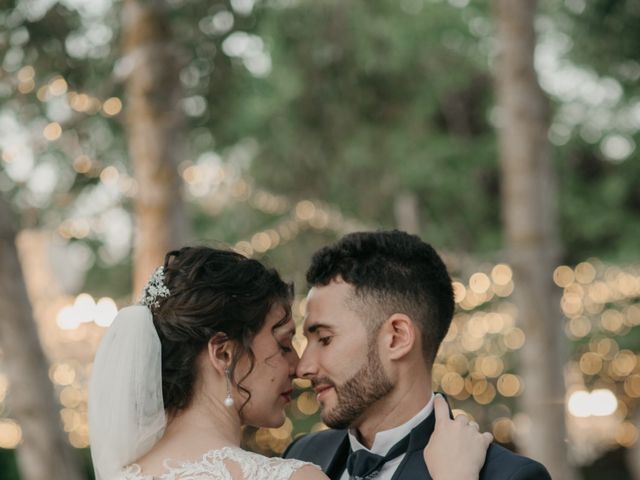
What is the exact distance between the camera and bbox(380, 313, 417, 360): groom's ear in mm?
3059

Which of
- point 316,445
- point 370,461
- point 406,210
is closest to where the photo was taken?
point 370,461

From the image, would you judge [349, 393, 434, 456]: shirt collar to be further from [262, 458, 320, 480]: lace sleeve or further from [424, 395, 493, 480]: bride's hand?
[262, 458, 320, 480]: lace sleeve

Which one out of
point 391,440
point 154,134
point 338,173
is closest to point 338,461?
point 391,440

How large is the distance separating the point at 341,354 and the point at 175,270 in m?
0.56

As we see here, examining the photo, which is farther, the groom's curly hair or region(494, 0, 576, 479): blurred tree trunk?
region(494, 0, 576, 479): blurred tree trunk

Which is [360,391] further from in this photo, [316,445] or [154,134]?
[154,134]

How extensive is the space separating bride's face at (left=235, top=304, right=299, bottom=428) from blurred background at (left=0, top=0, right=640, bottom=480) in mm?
281

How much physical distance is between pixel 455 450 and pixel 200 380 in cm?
75

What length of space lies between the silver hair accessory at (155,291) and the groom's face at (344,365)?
0.47 meters

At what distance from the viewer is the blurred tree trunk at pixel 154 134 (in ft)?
20.6

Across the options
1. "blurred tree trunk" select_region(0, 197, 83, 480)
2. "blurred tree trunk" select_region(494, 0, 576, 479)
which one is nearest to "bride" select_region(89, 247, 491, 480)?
"blurred tree trunk" select_region(0, 197, 83, 480)

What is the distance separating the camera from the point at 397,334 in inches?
121

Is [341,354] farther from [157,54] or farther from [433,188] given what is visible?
[433,188]

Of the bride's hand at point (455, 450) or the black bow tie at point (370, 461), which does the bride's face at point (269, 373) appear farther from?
the bride's hand at point (455, 450)
